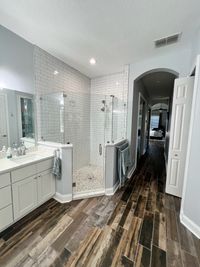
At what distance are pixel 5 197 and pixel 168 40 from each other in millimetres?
3461

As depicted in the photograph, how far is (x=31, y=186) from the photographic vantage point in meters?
1.93

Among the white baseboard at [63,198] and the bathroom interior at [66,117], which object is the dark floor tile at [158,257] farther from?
the white baseboard at [63,198]

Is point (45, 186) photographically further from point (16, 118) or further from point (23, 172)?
point (16, 118)

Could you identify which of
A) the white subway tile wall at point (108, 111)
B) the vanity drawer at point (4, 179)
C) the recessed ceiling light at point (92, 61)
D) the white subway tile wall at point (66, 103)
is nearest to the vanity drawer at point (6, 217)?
the vanity drawer at point (4, 179)

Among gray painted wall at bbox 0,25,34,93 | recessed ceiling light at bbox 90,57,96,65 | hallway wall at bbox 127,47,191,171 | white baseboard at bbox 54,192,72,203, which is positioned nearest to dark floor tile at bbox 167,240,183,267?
white baseboard at bbox 54,192,72,203

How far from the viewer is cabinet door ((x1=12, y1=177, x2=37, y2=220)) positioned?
173 centimetres

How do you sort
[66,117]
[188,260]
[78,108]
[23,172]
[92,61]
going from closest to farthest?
[188,260] < [23,172] < [92,61] < [66,117] < [78,108]

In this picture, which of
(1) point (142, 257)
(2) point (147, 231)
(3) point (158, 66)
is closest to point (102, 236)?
(1) point (142, 257)

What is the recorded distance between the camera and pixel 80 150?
12.1 ft

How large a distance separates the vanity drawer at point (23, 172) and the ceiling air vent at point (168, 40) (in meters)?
2.97

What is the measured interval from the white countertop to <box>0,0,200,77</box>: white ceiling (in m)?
2.00

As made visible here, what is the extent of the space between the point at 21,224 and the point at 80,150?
215 centimetres

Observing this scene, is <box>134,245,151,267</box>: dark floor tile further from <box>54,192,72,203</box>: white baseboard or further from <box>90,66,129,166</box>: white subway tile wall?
<box>90,66,129,166</box>: white subway tile wall

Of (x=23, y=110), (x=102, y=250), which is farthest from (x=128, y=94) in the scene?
(x=102, y=250)
